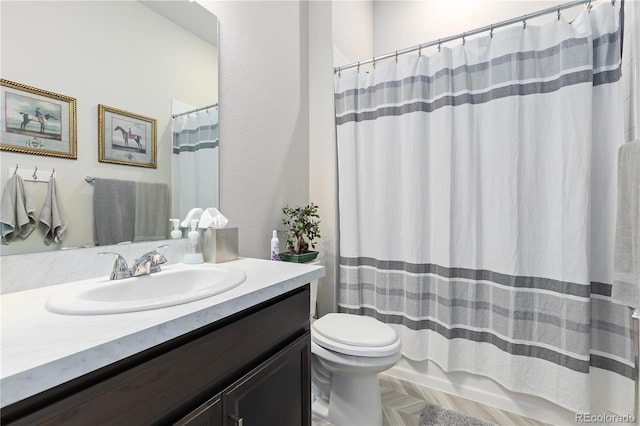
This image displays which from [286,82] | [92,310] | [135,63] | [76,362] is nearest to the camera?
[76,362]

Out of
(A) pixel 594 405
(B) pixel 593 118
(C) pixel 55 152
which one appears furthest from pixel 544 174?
(C) pixel 55 152

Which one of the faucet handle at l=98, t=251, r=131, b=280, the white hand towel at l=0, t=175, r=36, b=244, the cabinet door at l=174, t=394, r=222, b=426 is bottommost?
the cabinet door at l=174, t=394, r=222, b=426

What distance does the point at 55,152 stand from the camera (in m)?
0.86

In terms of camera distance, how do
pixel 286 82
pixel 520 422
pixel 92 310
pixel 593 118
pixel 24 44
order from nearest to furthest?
pixel 92 310 < pixel 24 44 < pixel 593 118 < pixel 520 422 < pixel 286 82

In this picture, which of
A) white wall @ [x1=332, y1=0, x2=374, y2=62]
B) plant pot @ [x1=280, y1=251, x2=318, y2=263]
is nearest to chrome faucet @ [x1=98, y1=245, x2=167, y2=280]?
plant pot @ [x1=280, y1=251, x2=318, y2=263]

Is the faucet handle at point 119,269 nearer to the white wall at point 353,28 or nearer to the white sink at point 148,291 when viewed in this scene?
the white sink at point 148,291

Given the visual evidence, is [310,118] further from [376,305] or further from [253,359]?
[253,359]

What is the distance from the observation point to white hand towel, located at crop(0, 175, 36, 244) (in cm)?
77

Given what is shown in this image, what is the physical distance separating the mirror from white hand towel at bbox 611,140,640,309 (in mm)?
1709

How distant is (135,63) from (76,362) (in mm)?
992

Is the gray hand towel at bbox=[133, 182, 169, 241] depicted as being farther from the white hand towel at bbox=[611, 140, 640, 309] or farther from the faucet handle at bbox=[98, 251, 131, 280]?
the white hand towel at bbox=[611, 140, 640, 309]

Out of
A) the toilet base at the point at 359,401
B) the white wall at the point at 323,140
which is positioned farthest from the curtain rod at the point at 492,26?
the toilet base at the point at 359,401

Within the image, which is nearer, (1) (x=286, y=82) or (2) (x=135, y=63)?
(2) (x=135, y=63)

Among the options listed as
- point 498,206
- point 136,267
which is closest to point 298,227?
point 136,267
